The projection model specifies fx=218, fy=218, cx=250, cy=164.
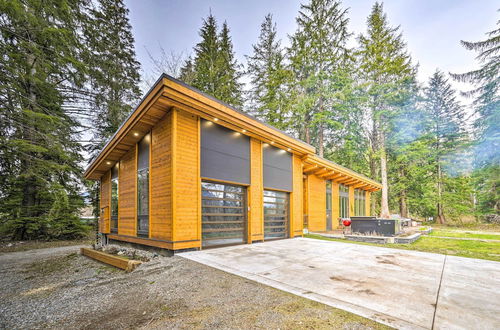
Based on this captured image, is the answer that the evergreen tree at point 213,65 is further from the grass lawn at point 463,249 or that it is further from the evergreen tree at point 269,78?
the grass lawn at point 463,249

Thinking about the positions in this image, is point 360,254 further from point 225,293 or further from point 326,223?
point 326,223

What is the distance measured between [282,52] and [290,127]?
247 inches

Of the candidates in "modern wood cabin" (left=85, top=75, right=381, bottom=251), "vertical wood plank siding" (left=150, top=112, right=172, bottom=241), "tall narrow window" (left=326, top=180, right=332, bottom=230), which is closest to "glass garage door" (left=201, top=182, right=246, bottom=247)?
"modern wood cabin" (left=85, top=75, right=381, bottom=251)

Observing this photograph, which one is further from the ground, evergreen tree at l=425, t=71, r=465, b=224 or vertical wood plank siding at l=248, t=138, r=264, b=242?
evergreen tree at l=425, t=71, r=465, b=224

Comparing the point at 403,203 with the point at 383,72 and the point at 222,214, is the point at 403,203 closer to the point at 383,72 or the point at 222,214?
the point at 383,72

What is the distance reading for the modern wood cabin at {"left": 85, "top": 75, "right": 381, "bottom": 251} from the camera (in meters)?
5.86

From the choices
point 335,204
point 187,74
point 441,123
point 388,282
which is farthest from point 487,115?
point 187,74

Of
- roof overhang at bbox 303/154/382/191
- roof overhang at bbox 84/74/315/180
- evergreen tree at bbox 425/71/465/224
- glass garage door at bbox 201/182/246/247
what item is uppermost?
evergreen tree at bbox 425/71/465/224

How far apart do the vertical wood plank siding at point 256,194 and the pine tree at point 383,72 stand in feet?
42.7

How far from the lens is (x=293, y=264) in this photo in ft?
15.9

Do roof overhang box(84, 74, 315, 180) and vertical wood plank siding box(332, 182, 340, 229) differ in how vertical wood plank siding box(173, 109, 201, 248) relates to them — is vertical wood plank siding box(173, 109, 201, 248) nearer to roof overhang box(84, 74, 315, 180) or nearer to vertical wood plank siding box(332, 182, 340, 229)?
Answer: roof overhang box(84, 74, 315, 180)

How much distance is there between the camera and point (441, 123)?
21688 millimetres

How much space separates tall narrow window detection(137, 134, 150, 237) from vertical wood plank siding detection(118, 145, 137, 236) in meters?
0.35

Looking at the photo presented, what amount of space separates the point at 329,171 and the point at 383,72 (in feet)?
33.5
